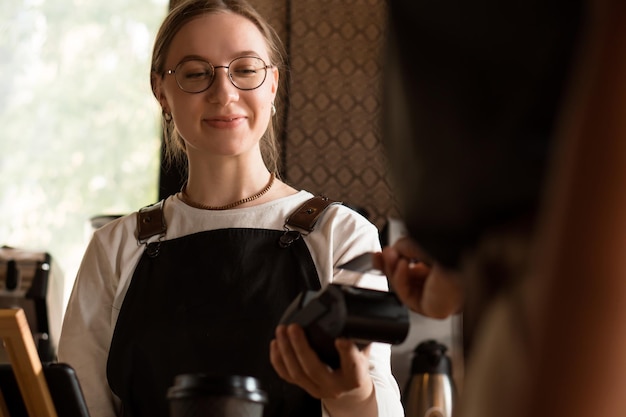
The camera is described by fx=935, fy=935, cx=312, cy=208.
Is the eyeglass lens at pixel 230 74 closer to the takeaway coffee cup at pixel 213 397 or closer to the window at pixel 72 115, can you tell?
the takeaway coffee cup at pixel 213 397

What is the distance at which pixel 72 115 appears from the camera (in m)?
4.04

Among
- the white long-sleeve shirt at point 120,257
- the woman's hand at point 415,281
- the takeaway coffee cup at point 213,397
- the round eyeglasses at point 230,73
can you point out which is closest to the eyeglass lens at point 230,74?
the round eyeglasses at point 230,73

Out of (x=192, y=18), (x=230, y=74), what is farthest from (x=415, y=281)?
(x=192, y=18)

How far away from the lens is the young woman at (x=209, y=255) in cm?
163

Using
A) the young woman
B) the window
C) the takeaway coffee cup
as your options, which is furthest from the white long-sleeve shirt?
the window

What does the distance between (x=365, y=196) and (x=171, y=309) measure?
2111 millimetres

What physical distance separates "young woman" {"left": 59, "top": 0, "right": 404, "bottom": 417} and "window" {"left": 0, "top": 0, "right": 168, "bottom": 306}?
218 centimetres

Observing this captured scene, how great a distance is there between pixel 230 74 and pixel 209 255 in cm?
34

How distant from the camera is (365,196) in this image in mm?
3750

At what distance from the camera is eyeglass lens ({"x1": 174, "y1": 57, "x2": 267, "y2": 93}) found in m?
1.77

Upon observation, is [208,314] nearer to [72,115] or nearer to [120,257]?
[120,257]

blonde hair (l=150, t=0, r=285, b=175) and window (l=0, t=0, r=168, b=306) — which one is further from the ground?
blonde hair (l=150, t=0, r=285, b=175)

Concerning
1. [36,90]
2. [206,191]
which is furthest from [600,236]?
[36,90]

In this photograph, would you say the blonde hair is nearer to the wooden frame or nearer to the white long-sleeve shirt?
the white long-sleeve shirt
